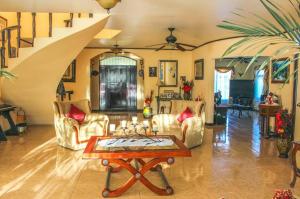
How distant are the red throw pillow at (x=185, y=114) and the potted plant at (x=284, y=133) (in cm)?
169

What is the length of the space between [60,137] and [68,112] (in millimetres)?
594

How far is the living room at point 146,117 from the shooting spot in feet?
11.1

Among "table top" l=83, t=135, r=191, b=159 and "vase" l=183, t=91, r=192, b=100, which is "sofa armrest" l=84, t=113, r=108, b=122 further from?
"vase" l=183, t=91, r=192, b=100

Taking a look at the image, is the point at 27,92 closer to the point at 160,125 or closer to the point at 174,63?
the point at 160,125

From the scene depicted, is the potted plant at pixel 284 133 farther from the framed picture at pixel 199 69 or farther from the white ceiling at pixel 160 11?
the framed picture at pixel 199 69

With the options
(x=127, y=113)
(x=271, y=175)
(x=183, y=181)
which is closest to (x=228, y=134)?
(x=271, y=175)

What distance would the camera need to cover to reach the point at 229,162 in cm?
470

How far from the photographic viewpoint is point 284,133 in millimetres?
5434

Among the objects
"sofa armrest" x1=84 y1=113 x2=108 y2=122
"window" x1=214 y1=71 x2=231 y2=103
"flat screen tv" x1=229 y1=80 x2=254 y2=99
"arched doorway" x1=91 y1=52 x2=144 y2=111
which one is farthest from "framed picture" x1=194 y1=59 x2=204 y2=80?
"sofa armrest" x1=84 y1=113 x2=108 y2=122

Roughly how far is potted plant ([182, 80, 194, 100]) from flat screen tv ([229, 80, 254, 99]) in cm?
327

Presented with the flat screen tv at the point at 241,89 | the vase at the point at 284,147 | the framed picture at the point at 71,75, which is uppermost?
the framed picture at the point at 71,75

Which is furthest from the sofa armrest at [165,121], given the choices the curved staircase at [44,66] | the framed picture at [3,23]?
the framed picture at [3,23]

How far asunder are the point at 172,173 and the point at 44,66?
12.4 feet

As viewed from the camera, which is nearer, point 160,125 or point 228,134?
point 160,125
